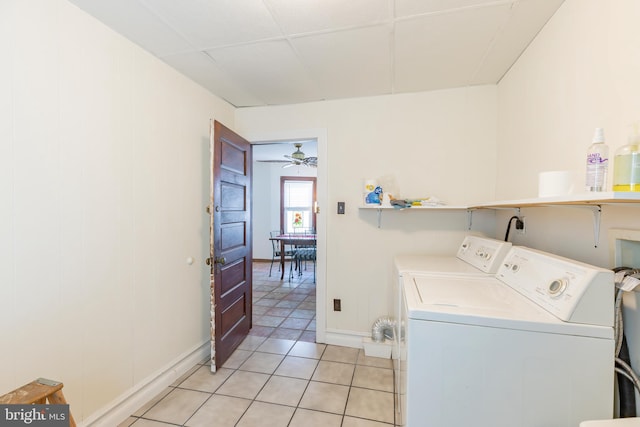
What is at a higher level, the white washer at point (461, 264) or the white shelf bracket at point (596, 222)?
the white shelf bracket at point (596, 222)

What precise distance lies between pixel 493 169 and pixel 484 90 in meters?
0.66

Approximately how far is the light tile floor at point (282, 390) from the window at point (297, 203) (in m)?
4.04

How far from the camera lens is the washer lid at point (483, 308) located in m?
0.91

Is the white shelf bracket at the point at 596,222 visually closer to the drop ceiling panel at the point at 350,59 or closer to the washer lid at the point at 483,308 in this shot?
the washer lid at the point at 483,308

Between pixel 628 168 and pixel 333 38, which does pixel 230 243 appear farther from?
pixel 628 168

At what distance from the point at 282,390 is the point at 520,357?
161cm

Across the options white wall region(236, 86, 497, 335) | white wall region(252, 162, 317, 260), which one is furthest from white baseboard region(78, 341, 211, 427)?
white wall region(252, 162, 317, 260)

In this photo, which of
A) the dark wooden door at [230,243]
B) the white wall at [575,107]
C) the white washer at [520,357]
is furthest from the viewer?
the dark wooden door at [230,243]

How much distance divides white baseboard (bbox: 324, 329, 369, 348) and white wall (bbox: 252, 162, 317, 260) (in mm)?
4266

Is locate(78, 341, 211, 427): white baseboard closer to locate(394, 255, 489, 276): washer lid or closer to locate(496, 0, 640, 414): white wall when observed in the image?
locate(394, 255, 489, 276): washer lid

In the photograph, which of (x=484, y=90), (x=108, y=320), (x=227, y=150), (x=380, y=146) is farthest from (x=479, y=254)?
(x=108, y=320)

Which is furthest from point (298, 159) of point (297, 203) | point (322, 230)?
point (322, 230)

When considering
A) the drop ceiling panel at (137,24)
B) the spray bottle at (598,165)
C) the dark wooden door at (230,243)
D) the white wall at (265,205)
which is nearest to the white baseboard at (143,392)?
the dark wooden door at (230,243)

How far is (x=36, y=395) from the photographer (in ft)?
3.15
